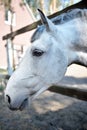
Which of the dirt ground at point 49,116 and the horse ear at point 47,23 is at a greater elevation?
the horse ear at point 47,23

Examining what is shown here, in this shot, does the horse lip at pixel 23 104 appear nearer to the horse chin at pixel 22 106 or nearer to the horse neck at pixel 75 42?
the horse chin at pixel 22 106

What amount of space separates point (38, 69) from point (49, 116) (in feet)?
5.16

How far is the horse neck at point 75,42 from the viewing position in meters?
1.91

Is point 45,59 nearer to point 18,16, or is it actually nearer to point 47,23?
point 47,23

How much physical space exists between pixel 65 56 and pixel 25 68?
1.03 feet

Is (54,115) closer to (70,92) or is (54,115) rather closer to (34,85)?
(70,92)

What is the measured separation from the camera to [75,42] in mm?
1916

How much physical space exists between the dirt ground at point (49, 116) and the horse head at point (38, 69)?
1179 millimetres

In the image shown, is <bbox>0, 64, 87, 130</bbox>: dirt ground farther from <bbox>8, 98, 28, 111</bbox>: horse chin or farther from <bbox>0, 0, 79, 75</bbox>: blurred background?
<bbox>0, 0, 79, 75</bbox>: blurred background

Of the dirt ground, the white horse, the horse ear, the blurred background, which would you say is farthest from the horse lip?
the blurred background

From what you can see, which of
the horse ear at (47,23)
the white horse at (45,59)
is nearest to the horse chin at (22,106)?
the white horse at (45,59)

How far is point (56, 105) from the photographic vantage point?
12.4 feet

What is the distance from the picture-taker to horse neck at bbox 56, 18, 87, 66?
191 cm

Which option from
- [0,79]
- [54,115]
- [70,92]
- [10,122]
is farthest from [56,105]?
[0,79]
